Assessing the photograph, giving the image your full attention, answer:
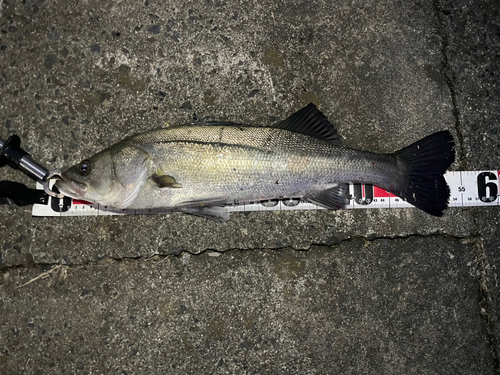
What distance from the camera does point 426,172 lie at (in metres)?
3.05

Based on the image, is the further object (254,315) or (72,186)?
(254,315)

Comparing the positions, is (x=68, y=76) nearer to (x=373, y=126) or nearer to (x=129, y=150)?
(x=129, y=150)

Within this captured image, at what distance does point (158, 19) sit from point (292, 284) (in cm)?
287

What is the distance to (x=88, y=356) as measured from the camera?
10.6ft

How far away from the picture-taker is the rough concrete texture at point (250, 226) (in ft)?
10.7

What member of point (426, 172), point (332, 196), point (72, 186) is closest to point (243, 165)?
point (332, 196)

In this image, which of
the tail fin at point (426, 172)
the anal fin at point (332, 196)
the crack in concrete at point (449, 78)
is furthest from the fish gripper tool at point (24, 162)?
the crack in concrete at point (449, 78)

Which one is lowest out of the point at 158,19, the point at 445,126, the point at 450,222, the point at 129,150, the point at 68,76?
the point at 450,222

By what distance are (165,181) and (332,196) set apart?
139 cm

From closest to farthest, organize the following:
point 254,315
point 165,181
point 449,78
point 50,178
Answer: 1. point 165,181
2. point 50,178
3. point 254,315
4. point 449,78

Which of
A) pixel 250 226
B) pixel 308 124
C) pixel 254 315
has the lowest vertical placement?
pixel 254 315

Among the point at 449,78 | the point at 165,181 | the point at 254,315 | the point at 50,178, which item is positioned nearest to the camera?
the point at 165,181

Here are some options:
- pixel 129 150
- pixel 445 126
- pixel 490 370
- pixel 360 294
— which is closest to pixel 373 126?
pixel 445 126

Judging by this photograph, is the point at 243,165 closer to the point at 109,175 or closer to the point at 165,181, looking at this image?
the point at 165,181
